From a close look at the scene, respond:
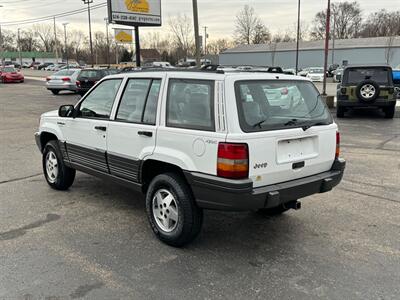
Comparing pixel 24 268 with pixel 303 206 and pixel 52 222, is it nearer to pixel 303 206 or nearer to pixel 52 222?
pixel 52 222

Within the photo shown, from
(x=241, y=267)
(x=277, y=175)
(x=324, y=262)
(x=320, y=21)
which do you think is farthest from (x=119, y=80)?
(x=320, y=21)

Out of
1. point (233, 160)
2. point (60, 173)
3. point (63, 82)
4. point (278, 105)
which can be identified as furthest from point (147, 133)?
point (63, 82)

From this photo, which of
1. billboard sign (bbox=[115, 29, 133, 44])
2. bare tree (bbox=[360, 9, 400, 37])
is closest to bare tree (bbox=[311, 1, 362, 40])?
bare tree (bbox=[360, 9, 400, 37])

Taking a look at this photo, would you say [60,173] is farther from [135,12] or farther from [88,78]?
[135,12]

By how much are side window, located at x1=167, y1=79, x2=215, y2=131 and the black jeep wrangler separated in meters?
10.0

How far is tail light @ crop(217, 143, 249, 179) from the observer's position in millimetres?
3406

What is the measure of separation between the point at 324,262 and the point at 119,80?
117 inches

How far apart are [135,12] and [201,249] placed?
19304 mm

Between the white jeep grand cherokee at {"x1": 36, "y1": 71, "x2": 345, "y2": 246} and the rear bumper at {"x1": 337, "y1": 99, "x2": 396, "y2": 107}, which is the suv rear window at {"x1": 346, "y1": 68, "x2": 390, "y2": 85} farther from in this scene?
the white jeep grand cherokee at {"x1": 36, "y1": 71, "x2": 345, "y2": 246}

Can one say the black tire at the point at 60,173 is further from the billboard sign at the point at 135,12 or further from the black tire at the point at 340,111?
the billboard sign at the point at 135,12

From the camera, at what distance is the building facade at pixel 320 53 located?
200 ft

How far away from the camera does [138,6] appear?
70.0 ft

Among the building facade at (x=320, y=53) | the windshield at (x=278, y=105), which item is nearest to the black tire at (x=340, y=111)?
the windshield at (x=278, y=105)

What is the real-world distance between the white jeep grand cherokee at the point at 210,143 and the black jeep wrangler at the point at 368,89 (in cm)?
907
